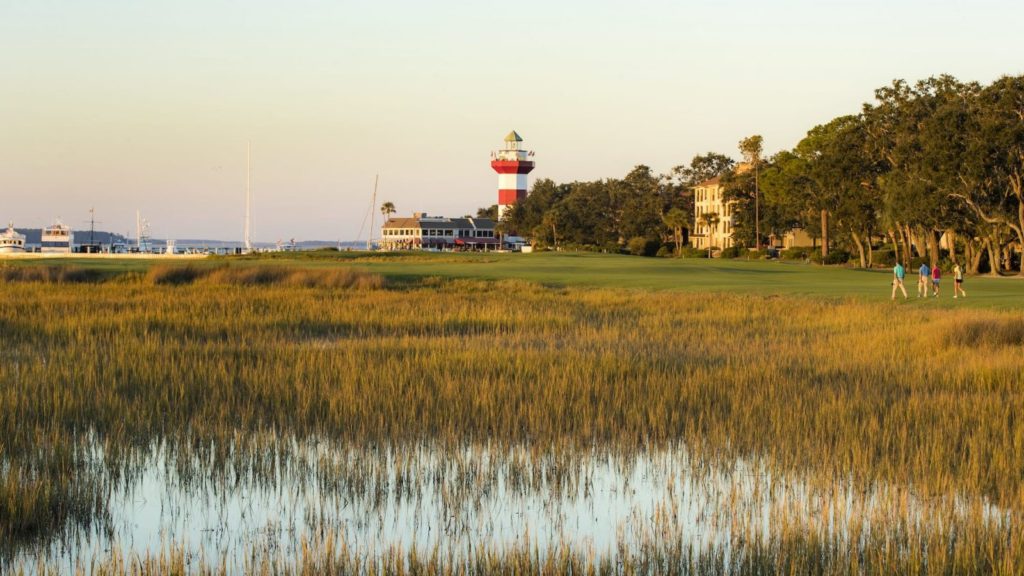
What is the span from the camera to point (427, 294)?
4509 cm

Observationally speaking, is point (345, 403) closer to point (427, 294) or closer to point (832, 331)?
point (832, 331)

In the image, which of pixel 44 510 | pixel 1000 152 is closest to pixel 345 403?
pixel 44 510

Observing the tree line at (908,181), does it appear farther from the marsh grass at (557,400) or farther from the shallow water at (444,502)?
the shallow water at (444,502)

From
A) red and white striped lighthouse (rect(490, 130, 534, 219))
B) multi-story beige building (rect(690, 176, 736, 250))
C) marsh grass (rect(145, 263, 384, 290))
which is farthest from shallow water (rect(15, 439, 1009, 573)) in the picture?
red and white striped lighthouse (rect(490, 130, 534, 219))

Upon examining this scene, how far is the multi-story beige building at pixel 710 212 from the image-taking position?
6147 inches

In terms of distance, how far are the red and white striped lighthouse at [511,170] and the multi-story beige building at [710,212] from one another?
35226 millimetres

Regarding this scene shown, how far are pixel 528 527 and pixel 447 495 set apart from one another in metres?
1.35

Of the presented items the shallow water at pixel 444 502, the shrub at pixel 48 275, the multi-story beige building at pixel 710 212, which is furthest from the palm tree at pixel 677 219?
the shallow water at pixel 444 502

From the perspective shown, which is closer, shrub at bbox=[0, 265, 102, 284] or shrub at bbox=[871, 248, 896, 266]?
shrub at bbox=[0, 265, 102, 284]

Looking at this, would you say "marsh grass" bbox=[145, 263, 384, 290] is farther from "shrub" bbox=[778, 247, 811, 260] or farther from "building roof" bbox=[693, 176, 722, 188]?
"building roof" bbox=[693, 176, 722, 188]

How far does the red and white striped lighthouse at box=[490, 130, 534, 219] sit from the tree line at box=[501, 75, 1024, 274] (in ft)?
181

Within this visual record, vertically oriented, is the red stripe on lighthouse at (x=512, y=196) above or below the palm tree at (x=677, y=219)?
above

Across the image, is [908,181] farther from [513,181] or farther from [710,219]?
[513,181]

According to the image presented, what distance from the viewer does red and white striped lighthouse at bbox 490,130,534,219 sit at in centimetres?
19062
